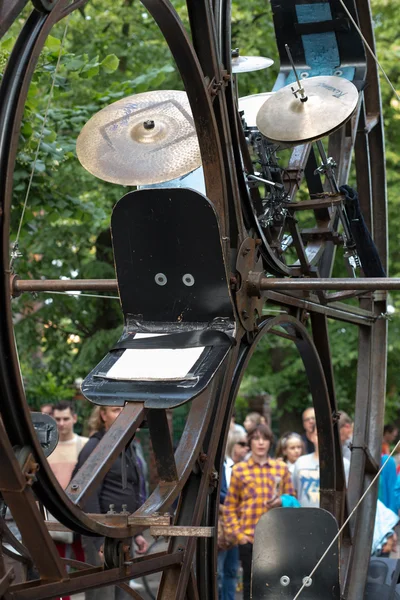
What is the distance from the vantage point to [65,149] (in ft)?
28.8

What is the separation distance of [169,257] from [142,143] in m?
1.24

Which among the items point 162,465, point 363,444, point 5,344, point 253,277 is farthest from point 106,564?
point 363,444

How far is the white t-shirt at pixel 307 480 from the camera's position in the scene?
8.09 metres

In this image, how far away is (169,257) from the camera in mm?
4363

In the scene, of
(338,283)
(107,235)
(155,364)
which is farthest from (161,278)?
(107,235)

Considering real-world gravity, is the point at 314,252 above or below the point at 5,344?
below

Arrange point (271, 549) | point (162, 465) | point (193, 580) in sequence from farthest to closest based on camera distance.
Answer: point (271, 549) < point (193, 580) < point (162, 465)

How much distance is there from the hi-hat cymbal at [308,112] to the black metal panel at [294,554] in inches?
72.2

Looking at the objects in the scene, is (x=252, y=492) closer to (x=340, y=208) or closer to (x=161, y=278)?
(x=340, y=208)

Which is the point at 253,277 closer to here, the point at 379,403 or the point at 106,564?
the point at 106,564

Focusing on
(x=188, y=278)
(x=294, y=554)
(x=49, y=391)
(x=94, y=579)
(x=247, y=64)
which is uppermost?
(x=247, y=64)

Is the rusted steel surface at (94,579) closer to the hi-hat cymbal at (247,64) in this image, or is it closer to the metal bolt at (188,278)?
the metal bolt at (188,278)

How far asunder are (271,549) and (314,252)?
1.66m

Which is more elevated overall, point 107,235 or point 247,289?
point 247,289
